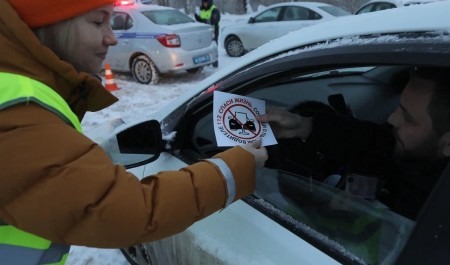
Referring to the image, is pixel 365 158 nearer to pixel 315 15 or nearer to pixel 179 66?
pixel 179 66

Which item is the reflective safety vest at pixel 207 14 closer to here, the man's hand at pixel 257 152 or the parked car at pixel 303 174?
the parked car at pixel 303 174

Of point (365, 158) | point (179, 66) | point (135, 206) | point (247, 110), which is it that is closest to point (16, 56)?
point (135, 206)

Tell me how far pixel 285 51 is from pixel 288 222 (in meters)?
0.59

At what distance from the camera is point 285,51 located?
4.80 feet

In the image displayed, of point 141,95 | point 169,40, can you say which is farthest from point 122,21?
point 141,95

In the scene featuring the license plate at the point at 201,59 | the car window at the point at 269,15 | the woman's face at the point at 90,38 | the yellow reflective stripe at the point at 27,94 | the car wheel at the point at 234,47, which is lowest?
the car wheel at the point at 234,47

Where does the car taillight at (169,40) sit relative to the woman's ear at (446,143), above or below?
below

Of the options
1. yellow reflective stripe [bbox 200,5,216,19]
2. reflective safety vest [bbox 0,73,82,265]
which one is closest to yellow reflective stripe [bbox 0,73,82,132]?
reflective safety vest [bbox 0,73,82,265]

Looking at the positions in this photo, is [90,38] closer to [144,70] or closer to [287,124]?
[287,124]

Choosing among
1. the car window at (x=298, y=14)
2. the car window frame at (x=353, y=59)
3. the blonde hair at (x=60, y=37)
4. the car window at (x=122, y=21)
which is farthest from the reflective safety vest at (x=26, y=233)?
the car window at (x=298, y=14)

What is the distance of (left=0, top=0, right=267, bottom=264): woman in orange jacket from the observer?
0.88m

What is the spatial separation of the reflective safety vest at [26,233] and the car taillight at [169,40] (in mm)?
7229

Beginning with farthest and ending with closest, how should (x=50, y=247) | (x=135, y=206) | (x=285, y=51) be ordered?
1. (x=285, y=51)
2. (x=50, y=247)
3. (x=135, y=206)

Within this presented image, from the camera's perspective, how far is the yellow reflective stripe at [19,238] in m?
1.02
